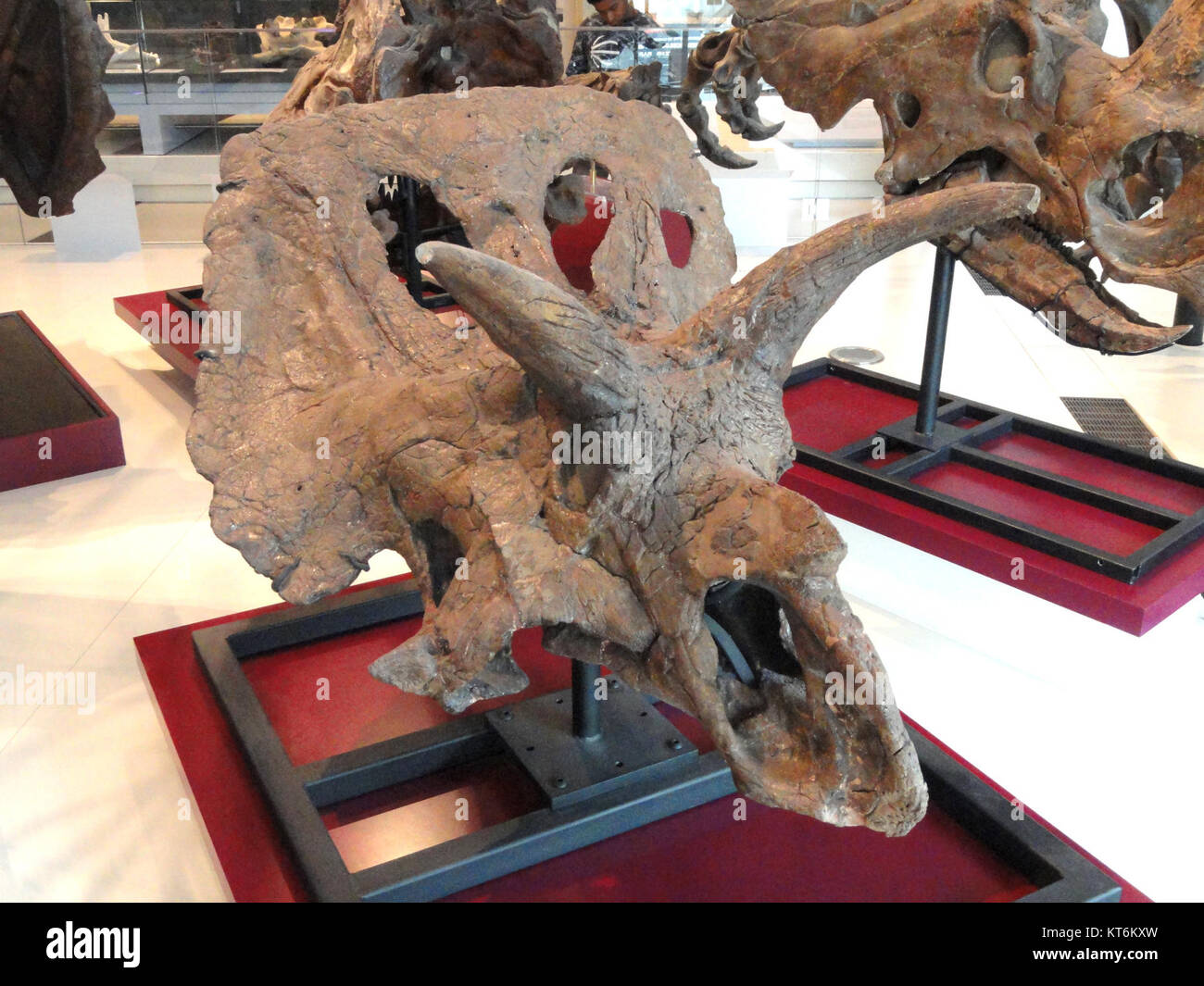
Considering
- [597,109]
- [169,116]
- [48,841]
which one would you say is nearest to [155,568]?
[48,841]

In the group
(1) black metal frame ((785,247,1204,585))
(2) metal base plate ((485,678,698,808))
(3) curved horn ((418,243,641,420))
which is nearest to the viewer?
(3) curved horn ((418,243,641,420))

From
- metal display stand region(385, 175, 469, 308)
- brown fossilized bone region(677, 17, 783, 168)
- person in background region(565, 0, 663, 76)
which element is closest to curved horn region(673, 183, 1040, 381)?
metal display stand region(385, 175, 469, 308)

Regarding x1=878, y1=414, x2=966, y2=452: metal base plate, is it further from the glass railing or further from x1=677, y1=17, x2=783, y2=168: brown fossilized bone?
the glass railing

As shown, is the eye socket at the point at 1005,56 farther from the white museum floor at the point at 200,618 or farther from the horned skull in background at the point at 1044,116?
the white museum floor at the point at 200,618

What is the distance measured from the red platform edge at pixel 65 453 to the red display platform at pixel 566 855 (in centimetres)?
237

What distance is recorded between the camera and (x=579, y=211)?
3.47 m

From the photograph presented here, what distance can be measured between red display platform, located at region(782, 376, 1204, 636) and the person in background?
10.4ft

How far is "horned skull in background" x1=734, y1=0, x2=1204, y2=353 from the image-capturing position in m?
3.59

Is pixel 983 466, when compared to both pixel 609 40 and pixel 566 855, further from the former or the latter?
pixel 609 40

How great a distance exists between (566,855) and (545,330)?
5.12 feet

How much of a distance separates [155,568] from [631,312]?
2964 mm

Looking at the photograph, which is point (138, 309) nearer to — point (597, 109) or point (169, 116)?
point (169, 116)

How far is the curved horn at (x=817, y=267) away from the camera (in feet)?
7.38

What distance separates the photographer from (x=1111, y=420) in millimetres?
6285
